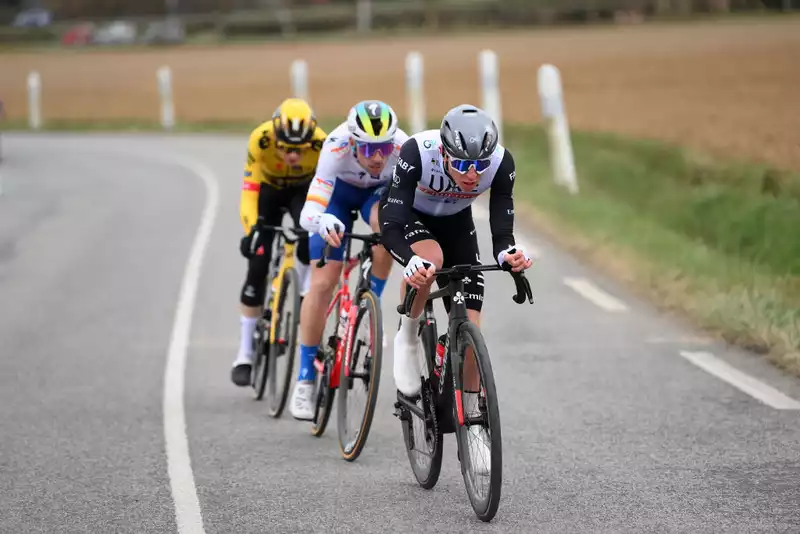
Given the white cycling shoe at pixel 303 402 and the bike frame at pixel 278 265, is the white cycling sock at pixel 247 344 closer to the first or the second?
the bike frame at pixel 278 265

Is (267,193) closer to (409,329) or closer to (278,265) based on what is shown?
(278,265)

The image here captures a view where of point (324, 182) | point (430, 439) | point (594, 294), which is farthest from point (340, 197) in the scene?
point (594, 294)

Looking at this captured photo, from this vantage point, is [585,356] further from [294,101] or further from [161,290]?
[161,290]

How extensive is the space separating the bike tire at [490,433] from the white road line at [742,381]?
2.61 meters

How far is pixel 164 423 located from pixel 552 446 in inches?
91.3

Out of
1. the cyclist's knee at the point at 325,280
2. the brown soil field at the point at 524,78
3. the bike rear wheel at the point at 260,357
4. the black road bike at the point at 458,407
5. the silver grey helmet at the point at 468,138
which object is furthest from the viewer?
the brown soil field at the point at 524,78

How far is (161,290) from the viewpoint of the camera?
12820 millimetres

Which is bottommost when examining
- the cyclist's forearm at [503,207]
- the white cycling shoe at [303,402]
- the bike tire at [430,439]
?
the white cycling shoe at [303,402]

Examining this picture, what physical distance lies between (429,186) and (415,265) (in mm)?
626

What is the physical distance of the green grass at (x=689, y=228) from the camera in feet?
33.7

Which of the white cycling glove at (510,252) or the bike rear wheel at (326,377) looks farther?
the bike rear wheel at (326,377)

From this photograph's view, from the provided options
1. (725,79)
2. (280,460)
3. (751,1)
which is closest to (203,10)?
(751,1)

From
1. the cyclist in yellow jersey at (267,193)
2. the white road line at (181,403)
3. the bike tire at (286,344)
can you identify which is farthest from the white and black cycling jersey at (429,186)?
the bike tire at (286,344)

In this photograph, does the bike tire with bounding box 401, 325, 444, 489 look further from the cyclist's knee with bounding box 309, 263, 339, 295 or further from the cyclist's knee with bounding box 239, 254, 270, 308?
the cyclist's knee with bounding box 239, 254, 270, 308
